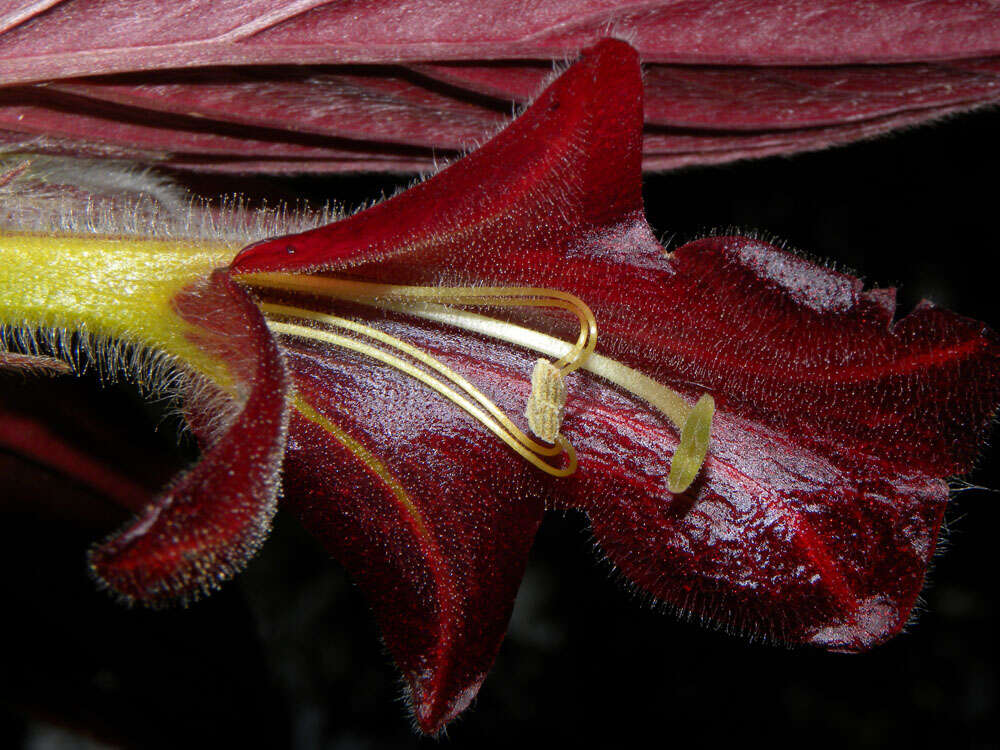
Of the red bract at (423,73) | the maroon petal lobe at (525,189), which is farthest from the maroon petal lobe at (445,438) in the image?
the red bract at (423,73)

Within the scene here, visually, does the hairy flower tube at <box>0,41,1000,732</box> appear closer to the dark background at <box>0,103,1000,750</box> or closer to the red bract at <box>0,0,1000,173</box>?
the red bract at <box>0,0,1000,173</box>

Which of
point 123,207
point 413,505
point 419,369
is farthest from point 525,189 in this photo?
point 123,207

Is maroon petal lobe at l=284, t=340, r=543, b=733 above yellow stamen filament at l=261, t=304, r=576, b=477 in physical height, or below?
below

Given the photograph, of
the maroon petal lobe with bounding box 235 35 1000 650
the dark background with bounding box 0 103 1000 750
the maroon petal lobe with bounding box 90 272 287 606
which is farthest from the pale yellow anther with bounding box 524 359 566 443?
the dark background with bounding box 0 103 1000 750

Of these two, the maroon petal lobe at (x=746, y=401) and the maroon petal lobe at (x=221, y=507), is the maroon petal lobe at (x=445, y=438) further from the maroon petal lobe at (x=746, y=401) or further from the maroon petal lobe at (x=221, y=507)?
the maroon petal lobe at (x=221, y=507)

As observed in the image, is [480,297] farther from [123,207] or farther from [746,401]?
[123,207]

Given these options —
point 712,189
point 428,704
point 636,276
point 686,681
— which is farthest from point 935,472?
point 686,681

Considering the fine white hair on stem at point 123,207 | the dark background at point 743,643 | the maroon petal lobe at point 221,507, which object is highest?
the fine white hair on stem at point 123,207
